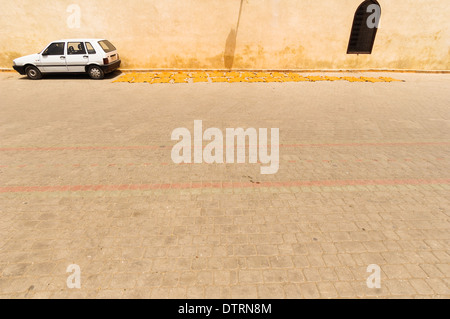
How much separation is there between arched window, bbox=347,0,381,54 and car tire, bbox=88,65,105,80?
44.3 feet

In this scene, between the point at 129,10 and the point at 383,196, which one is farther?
the point at 129,10

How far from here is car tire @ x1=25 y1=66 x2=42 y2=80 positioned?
1173cm

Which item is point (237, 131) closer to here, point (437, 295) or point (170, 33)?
point (437, 295)

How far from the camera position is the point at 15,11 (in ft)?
41.7

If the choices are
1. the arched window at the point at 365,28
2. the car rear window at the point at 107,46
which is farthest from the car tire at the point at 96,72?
the arched window at the point at 365,28

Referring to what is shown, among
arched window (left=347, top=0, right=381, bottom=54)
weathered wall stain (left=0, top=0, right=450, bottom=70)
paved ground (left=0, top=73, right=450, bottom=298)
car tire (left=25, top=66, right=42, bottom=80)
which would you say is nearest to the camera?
paved ground (left=0, top=73, right=450, bottom=298)

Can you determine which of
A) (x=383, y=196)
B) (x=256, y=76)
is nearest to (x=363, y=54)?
(x=256, y=76)

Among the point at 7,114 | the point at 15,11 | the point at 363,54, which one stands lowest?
the point at 7,114

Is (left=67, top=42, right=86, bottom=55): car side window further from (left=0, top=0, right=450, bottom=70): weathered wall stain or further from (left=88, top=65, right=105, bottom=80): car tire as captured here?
(left=0, top=0, right=450, bottom=70): weathered wall stain

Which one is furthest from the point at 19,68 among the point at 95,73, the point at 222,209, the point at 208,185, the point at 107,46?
the point at 222,209

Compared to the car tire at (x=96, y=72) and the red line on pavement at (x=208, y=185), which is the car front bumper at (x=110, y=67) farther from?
the red line on pavement at (x=208, y=185)

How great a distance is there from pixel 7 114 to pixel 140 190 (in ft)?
21.9

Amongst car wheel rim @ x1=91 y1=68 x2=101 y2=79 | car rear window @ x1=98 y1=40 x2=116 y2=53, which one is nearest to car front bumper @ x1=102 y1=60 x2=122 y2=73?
car wheel rim @ x1=91 y1=68 x2=101 y2=79

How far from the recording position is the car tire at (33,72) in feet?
38.5
